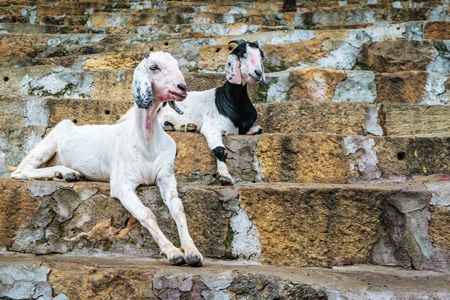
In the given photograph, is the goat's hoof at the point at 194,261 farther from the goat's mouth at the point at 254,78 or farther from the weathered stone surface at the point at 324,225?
the goat's mouth at the point at 254,78

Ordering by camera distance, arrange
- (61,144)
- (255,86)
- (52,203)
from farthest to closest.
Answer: (255,86), (61,144), (52,203)

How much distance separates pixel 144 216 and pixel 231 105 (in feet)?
5.98

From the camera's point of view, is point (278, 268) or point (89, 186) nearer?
point (278, 268)

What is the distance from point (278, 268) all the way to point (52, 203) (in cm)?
152

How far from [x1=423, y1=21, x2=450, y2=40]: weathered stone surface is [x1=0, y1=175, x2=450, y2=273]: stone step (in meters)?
3.24

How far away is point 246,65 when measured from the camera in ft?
15.7

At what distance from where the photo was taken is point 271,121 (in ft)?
16.4

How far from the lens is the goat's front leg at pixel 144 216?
10.3 feet

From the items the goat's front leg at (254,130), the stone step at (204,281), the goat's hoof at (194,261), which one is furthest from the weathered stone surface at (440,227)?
the goat's front leg at (254,130)

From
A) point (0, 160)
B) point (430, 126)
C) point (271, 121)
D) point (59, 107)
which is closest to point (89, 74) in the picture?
point (59, 107)

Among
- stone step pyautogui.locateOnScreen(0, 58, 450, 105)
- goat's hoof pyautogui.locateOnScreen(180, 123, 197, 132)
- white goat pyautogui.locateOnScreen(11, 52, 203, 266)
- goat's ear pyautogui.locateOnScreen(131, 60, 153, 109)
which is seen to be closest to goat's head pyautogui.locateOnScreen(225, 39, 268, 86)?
goat's hoof pyautogui.locateOnScreen(180, 123, 197, 132)

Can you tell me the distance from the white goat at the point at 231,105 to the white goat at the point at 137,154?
62cm

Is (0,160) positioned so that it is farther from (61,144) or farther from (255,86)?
(255,86)

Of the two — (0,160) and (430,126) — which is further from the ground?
(430,126)
